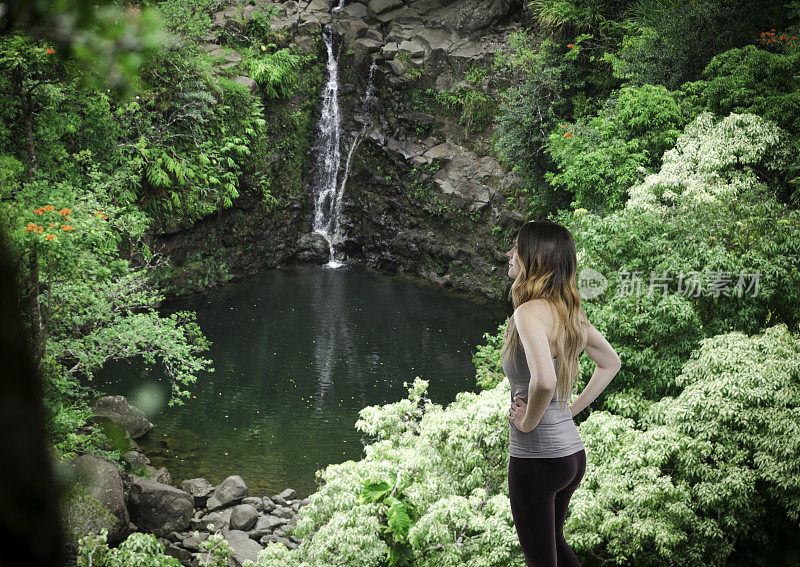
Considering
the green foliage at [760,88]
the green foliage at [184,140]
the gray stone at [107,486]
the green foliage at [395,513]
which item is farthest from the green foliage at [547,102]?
the gray stone at [107,486]

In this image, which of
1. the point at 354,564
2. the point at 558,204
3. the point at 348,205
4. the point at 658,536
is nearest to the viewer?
the point at 658,536

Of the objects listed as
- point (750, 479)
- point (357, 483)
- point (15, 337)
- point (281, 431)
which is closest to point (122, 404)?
point (281, 431)

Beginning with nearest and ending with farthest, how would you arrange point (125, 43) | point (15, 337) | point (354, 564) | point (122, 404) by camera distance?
point (15, 337) < point (125, 43) < point (354, 564) < point (122, 404)

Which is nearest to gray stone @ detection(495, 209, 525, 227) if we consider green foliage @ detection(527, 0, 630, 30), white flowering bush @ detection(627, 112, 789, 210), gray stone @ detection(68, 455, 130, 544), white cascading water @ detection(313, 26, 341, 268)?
green foliage @ detection(527, 0, 630, 30)

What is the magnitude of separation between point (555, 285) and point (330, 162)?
894 inches

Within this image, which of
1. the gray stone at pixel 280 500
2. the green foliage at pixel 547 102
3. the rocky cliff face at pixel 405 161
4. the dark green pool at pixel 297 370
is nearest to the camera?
the gray stone at pixel 280 500

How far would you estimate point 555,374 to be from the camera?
2537 mm

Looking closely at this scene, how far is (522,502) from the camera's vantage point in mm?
2668

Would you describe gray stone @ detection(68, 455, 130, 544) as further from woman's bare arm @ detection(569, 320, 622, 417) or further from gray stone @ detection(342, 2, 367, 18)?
gray stone @ detection(342, 2, 367, 18)

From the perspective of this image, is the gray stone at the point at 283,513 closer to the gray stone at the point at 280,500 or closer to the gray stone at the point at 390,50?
the gray stone at the point at 280,500

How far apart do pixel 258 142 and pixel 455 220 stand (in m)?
7.51

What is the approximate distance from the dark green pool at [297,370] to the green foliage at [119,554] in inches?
215

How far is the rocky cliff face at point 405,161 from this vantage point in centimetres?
2108

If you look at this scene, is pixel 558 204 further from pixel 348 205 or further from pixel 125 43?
pixel 125 43
